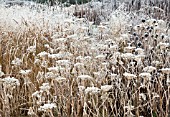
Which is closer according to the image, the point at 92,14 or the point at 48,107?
the point at 48,107

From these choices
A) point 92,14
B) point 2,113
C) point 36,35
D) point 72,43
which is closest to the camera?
point 2,113

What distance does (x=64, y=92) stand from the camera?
9.43ft

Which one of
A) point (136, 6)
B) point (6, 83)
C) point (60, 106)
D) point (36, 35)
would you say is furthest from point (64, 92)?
point (136, 6)

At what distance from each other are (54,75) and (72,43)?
96cm

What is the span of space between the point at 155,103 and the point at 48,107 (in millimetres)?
958

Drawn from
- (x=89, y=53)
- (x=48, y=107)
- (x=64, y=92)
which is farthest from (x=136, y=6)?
(x=48, y=107)

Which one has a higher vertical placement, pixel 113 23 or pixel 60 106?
pixel 113 23

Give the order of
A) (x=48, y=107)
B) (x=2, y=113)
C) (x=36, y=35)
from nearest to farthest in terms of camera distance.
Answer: (x=48, y=107) < (x=2, y=113) < (x=36, y=35)

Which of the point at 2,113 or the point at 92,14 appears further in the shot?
the point at 92,14

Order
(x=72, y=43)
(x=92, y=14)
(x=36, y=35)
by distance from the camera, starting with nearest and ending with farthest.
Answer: (x=72, y=43) < (x=36, y=35) < (x=92, y=14)

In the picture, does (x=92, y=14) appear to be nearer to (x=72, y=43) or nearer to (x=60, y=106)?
(x=72, y=43)

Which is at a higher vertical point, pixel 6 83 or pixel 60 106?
pixel 6 83

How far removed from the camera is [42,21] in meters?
5.27

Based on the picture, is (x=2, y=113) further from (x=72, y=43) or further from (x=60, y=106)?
(x=72, y=43)
